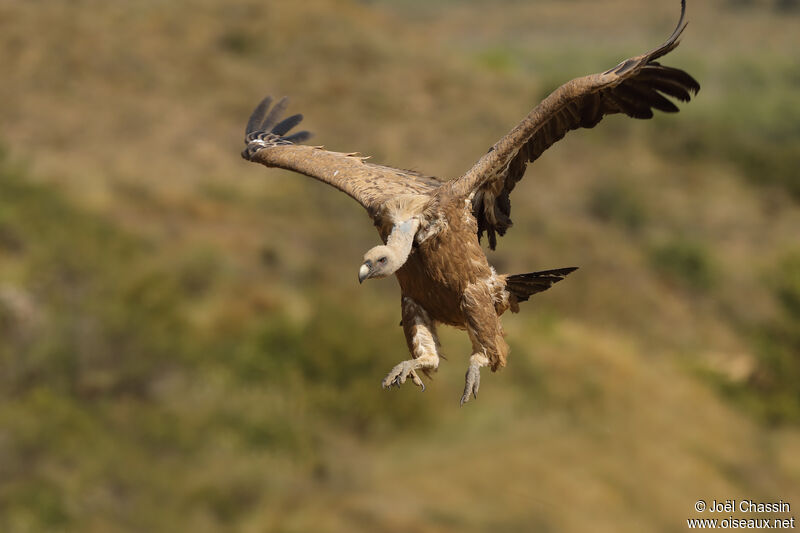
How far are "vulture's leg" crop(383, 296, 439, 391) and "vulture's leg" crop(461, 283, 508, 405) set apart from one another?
0.82 ft

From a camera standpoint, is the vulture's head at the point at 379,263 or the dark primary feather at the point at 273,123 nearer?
the vulture's head at the point at 379,263

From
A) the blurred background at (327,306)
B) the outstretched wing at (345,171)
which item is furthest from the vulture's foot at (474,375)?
the blurred background at (327,306)

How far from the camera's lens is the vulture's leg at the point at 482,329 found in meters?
6.39

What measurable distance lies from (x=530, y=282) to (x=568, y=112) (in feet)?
3.63

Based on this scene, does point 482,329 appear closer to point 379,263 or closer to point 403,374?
point 403,374

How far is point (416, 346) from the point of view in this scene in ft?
21.3

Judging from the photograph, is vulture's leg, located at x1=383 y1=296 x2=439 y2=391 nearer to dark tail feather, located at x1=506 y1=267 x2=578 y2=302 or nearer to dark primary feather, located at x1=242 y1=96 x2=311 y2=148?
dark tail feather, located at x1=506 y1=267 x2=578 y2=302

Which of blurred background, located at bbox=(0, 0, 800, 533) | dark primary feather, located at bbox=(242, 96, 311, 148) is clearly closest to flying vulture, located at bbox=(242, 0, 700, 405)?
dark primary feather, located at bbox=(242, 96, 311, 148)

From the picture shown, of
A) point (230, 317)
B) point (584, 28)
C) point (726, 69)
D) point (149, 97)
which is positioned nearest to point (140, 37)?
point (149, 97)

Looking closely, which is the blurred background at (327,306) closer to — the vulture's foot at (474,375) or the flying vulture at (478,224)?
the flying vulture at (478,224)

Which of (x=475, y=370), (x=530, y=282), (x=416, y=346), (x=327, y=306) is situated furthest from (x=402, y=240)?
(x=327, y=306)

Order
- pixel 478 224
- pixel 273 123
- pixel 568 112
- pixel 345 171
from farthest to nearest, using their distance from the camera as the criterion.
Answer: pixel 273 123 → pixel 345 171 → pixel 478 224 → pixel 568 112

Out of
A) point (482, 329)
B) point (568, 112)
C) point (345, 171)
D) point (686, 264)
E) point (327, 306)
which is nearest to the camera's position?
point (482, 329)

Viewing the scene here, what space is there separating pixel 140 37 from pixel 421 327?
5719cm
